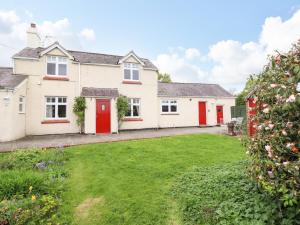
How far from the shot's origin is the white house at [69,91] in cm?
1308

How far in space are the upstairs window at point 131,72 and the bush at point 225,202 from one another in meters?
13.3

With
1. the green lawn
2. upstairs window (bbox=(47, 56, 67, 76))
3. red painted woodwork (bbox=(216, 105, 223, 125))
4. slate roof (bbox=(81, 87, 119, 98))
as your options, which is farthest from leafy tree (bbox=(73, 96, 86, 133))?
red painted woodwork (bbox=(216, 105, 223, 125))

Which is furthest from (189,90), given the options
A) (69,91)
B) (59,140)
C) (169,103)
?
(59,140)

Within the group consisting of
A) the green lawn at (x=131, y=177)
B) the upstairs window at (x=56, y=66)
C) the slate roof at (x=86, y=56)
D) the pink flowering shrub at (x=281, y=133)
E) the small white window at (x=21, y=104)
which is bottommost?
the green lawn at (x=131, y=177)

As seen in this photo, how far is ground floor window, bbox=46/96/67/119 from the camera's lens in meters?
14.7

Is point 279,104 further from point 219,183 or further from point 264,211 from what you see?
point 219,183

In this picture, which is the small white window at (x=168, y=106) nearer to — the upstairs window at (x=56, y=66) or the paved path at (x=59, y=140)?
the paved path at (x=59, y=140)

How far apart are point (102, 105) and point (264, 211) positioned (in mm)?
13473

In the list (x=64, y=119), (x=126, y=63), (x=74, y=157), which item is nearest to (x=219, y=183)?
(x=74, y=157)

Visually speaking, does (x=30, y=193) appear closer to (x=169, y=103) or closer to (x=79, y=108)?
(x=79, y=108)

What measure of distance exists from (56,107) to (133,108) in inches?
245

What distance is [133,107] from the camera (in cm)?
1742

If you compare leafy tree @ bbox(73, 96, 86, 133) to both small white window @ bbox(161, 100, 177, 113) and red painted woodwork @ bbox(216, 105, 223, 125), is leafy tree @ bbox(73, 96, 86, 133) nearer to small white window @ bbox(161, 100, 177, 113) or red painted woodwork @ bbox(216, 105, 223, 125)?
small white window @ bbox(161, 100, 177, 113)

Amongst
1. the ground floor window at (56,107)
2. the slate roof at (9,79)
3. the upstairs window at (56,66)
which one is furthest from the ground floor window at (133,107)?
the slate roof at (9,79)
